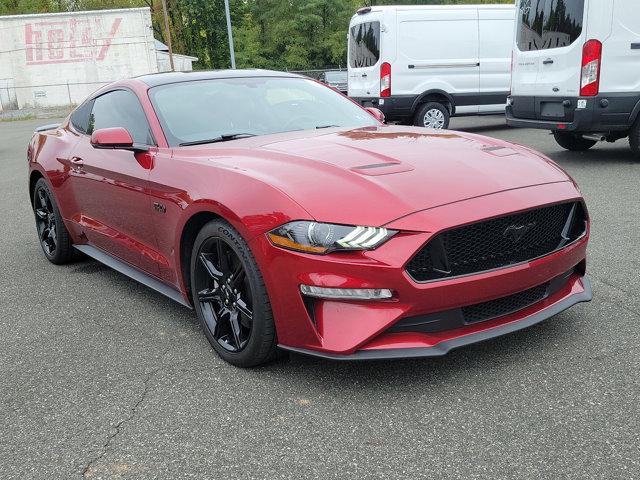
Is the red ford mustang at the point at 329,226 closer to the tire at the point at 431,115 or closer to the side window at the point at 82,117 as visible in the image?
the side window at the point at 82,117

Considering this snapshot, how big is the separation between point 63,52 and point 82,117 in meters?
36.6

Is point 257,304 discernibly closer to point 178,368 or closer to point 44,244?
point 178,368

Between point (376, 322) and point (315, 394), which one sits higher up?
point (376, 322)

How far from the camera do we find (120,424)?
271cm

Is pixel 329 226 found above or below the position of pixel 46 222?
above

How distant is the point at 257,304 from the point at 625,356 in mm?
1707

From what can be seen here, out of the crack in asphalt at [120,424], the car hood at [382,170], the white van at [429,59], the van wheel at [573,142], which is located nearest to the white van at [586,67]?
the van wheel at [573,142]

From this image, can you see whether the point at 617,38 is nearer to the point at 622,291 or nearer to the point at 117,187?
the point at 622,291

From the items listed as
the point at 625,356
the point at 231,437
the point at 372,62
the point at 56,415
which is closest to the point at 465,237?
the point at 625,356

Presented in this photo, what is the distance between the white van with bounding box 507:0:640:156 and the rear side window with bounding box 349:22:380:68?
389 centimetres

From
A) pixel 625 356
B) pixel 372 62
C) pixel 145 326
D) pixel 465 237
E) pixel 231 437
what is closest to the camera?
pixel 231 437

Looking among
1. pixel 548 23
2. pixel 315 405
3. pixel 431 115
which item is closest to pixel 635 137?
pixel 548 23

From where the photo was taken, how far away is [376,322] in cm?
262

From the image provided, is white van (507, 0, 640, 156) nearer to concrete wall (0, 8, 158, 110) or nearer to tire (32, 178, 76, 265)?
tire (32, 178, 76, 265)
